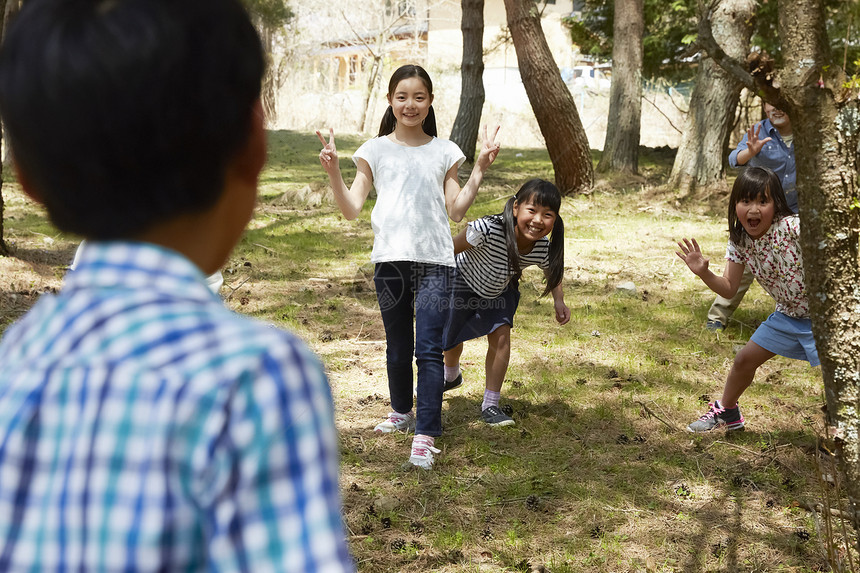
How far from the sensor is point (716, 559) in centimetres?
309

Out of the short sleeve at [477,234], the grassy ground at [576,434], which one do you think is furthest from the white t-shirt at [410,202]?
the grassy ground at [576,434]

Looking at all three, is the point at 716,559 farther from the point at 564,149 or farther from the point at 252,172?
the point at 564,149

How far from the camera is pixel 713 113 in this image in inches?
422

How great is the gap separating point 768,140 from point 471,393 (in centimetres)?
255

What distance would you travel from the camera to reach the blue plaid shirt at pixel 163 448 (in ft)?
2.22

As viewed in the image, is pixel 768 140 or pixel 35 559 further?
pixel 768 140

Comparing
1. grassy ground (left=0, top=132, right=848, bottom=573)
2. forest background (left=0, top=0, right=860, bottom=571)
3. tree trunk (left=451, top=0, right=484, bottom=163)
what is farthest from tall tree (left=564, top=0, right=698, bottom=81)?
grassy ground (left=0, top=132, right=848, bottom=573)

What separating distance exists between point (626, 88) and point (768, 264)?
27.5ft

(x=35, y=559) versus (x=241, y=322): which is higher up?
(x=241, y=322)

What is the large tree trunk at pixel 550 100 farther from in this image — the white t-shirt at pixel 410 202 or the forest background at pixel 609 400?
the white t-shirt at pixel 410 202

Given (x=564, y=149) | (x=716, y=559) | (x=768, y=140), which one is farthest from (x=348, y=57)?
(x=716, y=559)

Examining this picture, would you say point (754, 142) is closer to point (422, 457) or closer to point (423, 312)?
point (423, 312)

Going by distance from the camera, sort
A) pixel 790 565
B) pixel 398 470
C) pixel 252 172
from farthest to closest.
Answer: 1. pixel 398 470
2. pixel 790 565
3. pixel 252 172

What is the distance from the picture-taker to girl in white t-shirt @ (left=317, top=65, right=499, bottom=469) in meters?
3.91
